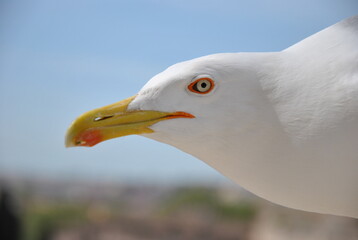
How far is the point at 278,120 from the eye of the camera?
708 millimetres

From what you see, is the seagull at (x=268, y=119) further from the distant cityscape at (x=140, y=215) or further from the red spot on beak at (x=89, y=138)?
the distant cityscape at (x=140, y=215)

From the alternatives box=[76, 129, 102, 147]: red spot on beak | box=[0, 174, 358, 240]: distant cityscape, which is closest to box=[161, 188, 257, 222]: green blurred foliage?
box=[0, 174, 358, 240]: distant cityscape

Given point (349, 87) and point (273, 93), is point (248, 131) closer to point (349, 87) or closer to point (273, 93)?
point (273, 93)

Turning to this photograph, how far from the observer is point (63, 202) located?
21.3 feet

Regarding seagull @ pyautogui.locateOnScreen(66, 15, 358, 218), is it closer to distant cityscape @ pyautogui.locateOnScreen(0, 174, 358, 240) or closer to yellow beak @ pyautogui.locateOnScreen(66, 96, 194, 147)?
yellow beak @ pyautogui.locateOnScreen(66, 96, 194, 147)

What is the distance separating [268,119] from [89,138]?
1.13ft

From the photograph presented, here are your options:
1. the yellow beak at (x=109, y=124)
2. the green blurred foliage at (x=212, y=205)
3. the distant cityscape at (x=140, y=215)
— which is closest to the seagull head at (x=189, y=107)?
the yellow beak at (x=109, y=124)

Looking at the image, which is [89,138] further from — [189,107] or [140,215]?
[140,215]

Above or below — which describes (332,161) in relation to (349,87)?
below

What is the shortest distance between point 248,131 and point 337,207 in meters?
0.21

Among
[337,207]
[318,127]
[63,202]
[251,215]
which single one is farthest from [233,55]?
[63,202]

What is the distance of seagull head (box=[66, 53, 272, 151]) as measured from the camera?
719mm

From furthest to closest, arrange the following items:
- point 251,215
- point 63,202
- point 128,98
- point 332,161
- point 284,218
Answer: point 63,202 → point 251,215 → point 284,218 → point 128,98 → point 332,161

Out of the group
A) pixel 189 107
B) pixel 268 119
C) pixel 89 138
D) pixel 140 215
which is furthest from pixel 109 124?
pixel 140 215
